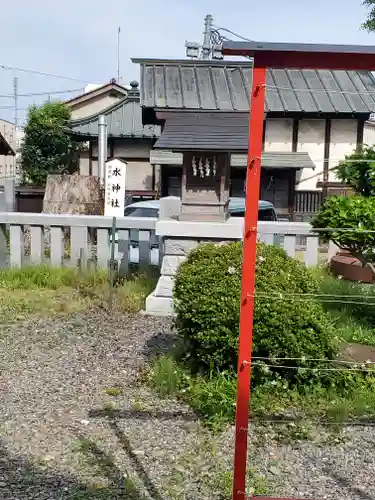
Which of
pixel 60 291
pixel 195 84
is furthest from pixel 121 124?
pixel 60 291

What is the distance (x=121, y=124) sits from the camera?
1741cm

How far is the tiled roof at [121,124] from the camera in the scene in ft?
56.1

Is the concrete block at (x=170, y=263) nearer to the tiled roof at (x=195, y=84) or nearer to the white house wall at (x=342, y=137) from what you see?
the tiled roof at (x=195, y=84)

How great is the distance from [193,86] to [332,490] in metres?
9.17

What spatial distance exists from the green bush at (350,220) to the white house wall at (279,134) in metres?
10.2

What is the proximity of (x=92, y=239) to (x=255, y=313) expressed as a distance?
4.87 meters

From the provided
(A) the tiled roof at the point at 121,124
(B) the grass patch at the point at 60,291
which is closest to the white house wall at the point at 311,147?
(A) the tiled roof at the point at 121,124

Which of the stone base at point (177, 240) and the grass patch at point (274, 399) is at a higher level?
the stone base at point (177, 240)

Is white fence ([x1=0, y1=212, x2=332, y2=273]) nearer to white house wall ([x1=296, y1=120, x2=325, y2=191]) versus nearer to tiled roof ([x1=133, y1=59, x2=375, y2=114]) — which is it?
tiled roof ([x1=133, y1=59, x2=375, y2=114])

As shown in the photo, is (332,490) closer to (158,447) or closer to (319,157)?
(158,447)

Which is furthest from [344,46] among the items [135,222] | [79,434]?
[135,222]

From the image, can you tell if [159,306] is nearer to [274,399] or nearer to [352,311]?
[352,311]

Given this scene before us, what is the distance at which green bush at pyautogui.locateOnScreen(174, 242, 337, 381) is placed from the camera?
3824 millimetres

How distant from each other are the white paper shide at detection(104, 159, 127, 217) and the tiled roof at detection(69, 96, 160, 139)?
643 centimetres
